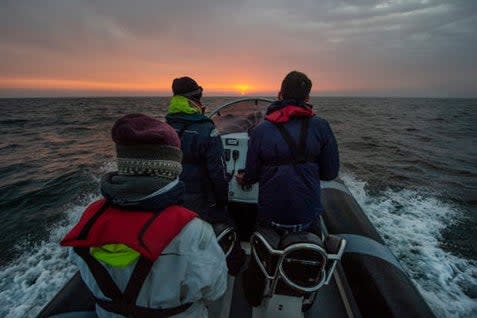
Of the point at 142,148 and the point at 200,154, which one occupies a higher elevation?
the point at 142,148

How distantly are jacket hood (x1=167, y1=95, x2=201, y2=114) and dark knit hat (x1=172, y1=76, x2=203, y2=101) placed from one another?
0.05 m

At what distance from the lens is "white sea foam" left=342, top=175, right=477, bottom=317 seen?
330cm

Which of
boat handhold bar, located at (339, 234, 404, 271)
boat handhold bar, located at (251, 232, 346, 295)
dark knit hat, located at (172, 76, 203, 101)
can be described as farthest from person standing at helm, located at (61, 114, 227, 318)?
boat handhold bar, located at (339, 234, 404, 271)

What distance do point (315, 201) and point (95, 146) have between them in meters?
12.6

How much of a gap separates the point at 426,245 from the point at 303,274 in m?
3.94

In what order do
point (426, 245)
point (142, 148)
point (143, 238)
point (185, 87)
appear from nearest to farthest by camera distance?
point (143, 238) → point (142, 148) → point (185, 87) → point (426, 245)

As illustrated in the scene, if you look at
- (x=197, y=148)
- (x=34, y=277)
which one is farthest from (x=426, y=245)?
(x=34, y=277)

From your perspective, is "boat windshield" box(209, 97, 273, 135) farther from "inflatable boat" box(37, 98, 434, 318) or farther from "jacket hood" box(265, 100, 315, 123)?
"jacket hood" box(265, 100, 315, 123)

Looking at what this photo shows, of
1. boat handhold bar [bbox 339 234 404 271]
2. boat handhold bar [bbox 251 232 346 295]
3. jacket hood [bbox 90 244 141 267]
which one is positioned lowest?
boat handhold bar [bbox 339 234 404 271]

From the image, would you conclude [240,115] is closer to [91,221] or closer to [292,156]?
[292,156]

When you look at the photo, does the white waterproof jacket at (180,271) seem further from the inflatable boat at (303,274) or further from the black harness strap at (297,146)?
the black harness strap at (297,146)

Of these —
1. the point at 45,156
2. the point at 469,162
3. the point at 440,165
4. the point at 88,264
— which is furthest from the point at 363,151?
the point at 45,156

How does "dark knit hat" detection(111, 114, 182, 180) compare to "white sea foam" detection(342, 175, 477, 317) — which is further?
"white sea foam" detection(342, 175, 477, 317)

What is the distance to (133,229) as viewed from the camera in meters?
0.95
